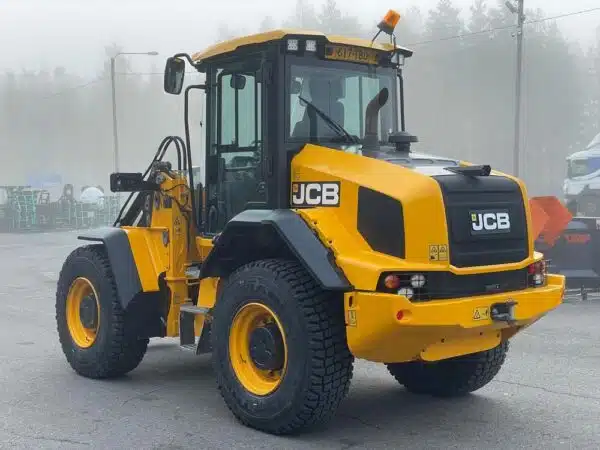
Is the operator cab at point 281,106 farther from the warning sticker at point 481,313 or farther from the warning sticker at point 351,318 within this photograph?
the warning sticker at point 481,313

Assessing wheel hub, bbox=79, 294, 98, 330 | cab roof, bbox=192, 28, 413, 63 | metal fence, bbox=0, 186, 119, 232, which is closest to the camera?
cab roof, bbox=192, 28, 413, 63

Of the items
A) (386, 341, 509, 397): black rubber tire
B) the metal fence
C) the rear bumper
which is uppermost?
the rear bumper

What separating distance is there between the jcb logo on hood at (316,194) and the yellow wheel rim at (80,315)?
2.42m

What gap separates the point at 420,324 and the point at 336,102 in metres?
2.10

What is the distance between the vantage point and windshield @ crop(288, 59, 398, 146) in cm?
637

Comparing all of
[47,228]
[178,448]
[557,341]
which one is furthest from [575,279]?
[47,228]

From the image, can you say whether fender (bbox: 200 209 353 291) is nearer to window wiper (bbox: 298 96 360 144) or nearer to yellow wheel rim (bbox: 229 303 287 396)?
yellow wheel rim (bbox: 229 303 287 396)

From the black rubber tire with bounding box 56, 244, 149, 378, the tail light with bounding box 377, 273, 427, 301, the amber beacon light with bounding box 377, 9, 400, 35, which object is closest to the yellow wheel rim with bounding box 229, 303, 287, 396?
the tail light with bounding box 377, 273, 427, 301

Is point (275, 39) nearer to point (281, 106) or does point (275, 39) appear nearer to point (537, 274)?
point (281, 106)

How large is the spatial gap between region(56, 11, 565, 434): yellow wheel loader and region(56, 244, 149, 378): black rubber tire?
0.02 m

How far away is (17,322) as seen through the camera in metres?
11.2

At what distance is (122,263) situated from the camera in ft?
24.2

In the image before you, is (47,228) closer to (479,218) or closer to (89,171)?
(479,218)

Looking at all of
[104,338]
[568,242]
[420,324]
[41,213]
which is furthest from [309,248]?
[41,213]
